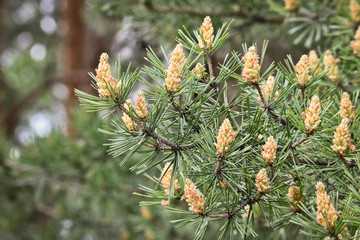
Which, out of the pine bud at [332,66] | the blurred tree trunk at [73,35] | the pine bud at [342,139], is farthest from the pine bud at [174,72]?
the blurred tree trunk at [73,35]

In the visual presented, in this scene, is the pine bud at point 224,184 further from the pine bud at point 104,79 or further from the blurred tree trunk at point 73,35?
the blurred tree trunk at point 73,35

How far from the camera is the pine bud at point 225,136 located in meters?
0.51

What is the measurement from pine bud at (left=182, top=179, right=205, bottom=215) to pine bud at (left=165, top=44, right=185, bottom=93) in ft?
0.45

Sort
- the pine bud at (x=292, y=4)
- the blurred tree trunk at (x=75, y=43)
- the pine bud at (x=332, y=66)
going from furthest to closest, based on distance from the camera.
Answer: the blurred tree trunk at (x=75, y=43), the pine bud at (x=292, y=4), the pine bud at (x=332, y=66)

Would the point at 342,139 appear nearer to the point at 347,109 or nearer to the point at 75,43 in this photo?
the point at 347,109

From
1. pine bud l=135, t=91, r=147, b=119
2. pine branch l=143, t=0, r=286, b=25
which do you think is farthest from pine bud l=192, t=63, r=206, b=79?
pine branch l=143, t=0, r=286, b=25

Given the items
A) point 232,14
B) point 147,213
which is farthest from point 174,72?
point 147,213

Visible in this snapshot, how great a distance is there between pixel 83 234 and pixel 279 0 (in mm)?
1423

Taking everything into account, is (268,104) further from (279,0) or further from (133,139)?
(279,0)

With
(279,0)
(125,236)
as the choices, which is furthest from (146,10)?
(125,236)

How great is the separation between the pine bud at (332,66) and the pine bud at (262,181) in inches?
14.0

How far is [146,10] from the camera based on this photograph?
1.35m

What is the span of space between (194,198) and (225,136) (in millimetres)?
103

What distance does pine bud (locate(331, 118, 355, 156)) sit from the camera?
20.5 inches
